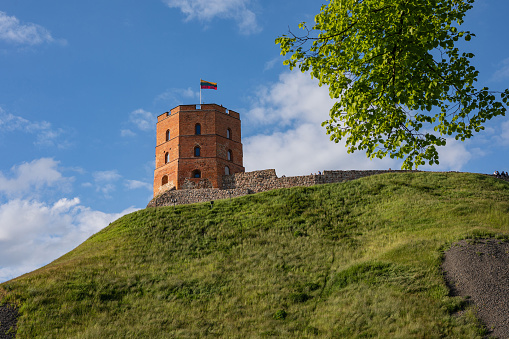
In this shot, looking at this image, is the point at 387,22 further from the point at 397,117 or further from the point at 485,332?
the point at 485,332

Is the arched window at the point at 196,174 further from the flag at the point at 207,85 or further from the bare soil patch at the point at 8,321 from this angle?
the bare soil patch at the point at 8,321

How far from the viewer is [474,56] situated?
11297 millimetres

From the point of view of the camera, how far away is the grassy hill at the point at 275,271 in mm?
15609

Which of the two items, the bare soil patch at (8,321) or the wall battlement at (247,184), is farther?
the wall battlement at (247,184)

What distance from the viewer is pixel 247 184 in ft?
140

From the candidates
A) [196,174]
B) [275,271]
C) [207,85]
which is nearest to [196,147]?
[196,174]

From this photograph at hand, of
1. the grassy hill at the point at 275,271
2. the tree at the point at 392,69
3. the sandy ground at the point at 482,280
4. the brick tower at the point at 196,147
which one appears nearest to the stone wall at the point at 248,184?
the brick tower at the point at 196,147

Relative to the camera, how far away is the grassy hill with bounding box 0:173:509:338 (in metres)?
15.6

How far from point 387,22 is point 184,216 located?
26.2m

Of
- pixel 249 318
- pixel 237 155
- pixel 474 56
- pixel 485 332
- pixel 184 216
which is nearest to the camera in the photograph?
pixel 474 56

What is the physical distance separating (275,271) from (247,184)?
20977 millimetres

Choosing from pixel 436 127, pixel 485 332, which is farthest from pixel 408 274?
pixel 436 127

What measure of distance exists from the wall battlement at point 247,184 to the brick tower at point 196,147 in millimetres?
1317

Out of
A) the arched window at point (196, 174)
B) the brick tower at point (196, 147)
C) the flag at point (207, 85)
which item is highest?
the flag at point (207, 85)
